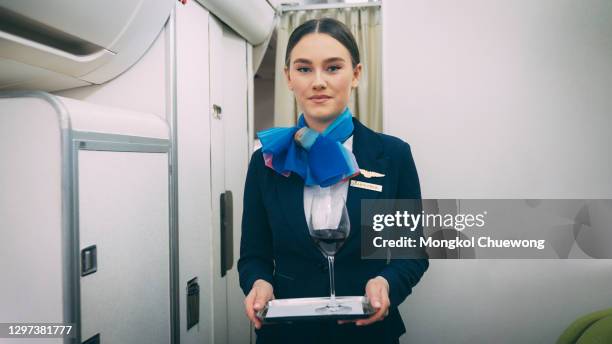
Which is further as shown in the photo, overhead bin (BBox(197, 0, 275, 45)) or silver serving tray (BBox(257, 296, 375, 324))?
overhead bin (BBox(197, 0, 275, 45))

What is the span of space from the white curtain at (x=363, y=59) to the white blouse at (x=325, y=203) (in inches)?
57.3

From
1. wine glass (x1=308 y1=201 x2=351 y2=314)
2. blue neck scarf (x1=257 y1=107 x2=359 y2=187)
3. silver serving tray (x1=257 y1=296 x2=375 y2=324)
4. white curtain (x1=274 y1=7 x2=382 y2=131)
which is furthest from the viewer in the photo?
white curtain (x1=274 y1=7 x2=382 y2=131)

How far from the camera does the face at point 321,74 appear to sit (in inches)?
52.2

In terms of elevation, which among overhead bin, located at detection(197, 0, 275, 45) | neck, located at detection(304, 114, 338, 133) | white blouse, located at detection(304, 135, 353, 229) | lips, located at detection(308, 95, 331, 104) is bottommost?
white blouse, located at detection(304, 135, 353, 229)

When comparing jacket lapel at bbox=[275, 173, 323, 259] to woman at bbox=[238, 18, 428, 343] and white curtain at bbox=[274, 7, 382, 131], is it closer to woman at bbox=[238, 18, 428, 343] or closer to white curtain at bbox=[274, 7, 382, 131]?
woman at bbox=[238, 18, 428, 343]

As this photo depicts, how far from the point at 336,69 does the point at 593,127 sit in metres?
1.36

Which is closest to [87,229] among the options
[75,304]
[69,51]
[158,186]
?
[75,304]

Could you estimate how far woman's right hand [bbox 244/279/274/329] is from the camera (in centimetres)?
116

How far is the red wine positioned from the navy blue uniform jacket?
13 cm

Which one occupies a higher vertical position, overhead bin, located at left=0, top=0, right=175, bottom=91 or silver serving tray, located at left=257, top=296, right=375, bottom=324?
overhead bin, located at left=0, top=0, right=175, bottom=91

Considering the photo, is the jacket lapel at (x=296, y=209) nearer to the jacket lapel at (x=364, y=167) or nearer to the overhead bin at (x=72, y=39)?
the jacket lapel at (x=364, y=167)

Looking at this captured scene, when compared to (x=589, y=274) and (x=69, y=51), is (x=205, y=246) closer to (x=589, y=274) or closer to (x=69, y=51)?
(x=69, y=51)

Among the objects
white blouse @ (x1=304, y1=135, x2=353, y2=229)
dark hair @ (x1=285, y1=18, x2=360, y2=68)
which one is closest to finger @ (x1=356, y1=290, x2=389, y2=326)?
white blouse @ (x1=304, y1=135, x2=353, y2=229)

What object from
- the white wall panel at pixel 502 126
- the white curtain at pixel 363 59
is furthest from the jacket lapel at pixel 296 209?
the white curtain at pixel 363 59
